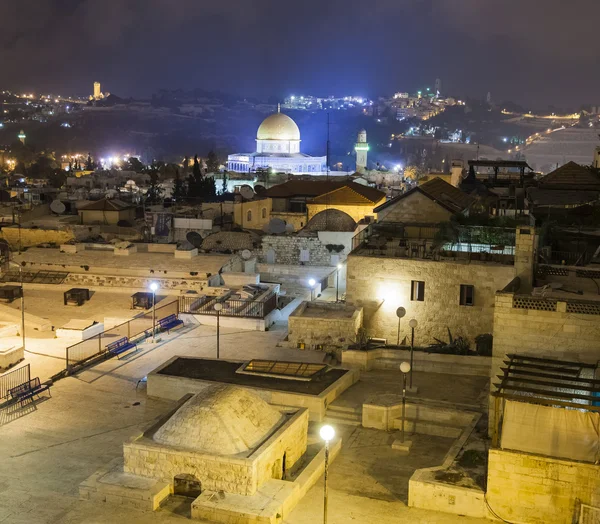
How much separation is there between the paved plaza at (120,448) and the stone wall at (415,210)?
27.7 feet

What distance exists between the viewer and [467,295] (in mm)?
21609

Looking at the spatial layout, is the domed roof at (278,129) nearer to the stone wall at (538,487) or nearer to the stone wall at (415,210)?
the stone wall at (415,210)

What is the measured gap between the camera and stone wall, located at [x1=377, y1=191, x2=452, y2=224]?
27.3 metres

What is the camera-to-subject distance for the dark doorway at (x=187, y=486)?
42.6 feet

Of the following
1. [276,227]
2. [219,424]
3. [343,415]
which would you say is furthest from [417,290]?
[276,227]

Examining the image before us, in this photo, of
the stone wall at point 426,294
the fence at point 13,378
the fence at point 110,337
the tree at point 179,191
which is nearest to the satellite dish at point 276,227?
the fence at point 110,337

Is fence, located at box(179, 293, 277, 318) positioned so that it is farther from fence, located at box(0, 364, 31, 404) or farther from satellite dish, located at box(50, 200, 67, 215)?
satellite dish, located at box(50, 200, 67, 215)

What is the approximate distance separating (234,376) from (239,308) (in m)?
6.60

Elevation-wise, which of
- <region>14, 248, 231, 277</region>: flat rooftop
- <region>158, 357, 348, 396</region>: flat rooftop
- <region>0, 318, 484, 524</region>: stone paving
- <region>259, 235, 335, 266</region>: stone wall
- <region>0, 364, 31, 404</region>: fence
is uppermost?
<region>259, 235, 335, 266</region>: stone wall

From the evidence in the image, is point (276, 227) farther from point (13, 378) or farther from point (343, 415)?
point (343, 415)

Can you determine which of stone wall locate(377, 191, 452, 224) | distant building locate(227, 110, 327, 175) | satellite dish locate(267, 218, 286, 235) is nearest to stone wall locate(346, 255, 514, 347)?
stone wall locate(377, 191, 452, 224)

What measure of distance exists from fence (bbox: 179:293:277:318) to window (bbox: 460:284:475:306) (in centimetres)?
609

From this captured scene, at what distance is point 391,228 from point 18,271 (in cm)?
1477

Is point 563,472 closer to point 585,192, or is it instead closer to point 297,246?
point 297,246
